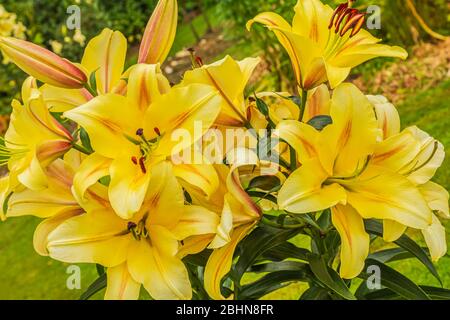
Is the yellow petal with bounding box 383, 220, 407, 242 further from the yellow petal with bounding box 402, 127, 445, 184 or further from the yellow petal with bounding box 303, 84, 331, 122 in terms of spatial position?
the yellow petal with bounding box 303, 84, 331, 122

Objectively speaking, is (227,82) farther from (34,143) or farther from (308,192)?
(34,143)

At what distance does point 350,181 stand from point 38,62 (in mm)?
482

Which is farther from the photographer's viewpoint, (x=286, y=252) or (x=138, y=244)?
(x=286, y=252)

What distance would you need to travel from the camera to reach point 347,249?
897mm

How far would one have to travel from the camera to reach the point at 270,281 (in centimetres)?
121

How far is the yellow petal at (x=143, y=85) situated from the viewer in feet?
2.88

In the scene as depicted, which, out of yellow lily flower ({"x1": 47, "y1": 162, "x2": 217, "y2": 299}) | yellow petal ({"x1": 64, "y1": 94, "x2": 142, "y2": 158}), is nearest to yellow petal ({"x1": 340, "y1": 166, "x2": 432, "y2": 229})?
yellow lily flower ({"x1": 47, "y1": 162, "x2": 217, "y2": 299})

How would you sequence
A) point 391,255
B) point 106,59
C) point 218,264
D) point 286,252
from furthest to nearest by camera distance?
point 391,255 → point 286,252 → point 106,59 → point 218,264

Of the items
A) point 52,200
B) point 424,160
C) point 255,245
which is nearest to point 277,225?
point 255,245

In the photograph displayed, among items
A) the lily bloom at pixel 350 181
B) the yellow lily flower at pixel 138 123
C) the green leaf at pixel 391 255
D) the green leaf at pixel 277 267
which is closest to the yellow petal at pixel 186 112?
the yellow lily flower at pixel 138 123

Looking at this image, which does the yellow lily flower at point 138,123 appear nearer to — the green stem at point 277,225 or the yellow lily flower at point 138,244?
the yellow lily flower at point 138,244

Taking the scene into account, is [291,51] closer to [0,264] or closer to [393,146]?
[393,146]

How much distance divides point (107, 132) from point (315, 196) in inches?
11.7

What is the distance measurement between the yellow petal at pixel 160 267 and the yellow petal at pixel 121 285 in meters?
0.02
